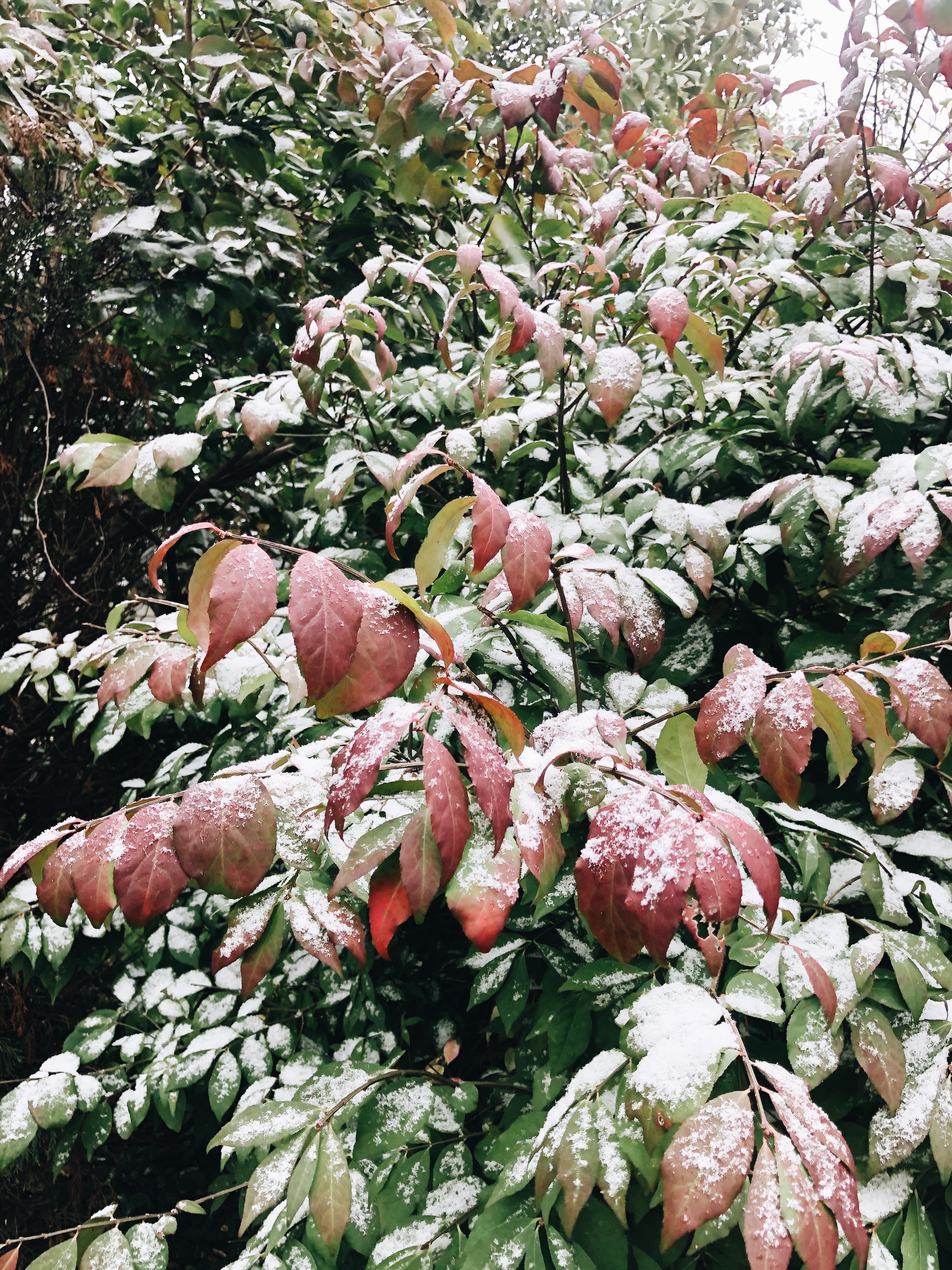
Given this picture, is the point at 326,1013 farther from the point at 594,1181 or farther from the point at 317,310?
the point at 317,310

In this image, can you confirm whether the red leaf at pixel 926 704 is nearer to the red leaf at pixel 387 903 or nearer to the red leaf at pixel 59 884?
the red leaf at pixel 387 903

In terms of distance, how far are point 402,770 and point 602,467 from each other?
865mm

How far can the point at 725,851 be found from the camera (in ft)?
2.00

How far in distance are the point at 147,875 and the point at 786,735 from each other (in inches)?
23.2

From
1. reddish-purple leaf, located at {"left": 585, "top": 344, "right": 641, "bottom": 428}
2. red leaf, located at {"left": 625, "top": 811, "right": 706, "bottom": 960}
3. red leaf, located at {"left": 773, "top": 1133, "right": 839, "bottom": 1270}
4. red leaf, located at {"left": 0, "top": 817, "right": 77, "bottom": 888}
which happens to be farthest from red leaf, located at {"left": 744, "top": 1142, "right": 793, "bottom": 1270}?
reddish-purple leaf, located at {"left": 585, "top": 344, "right": 641, "bottom": 428}

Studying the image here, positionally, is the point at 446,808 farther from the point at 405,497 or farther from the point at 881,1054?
the point at 881,1054

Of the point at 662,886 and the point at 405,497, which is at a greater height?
the point at 405,497

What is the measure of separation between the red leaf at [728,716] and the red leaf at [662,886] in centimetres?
18

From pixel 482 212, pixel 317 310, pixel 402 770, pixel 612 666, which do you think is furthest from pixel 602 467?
pixel 482 212

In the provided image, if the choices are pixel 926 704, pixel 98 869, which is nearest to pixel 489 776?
pixel 98 869

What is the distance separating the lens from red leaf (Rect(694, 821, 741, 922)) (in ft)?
1.93

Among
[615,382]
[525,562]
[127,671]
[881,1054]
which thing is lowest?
[881,1054]

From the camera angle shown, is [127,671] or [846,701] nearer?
[846,701]

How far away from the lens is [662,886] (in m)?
0.55
